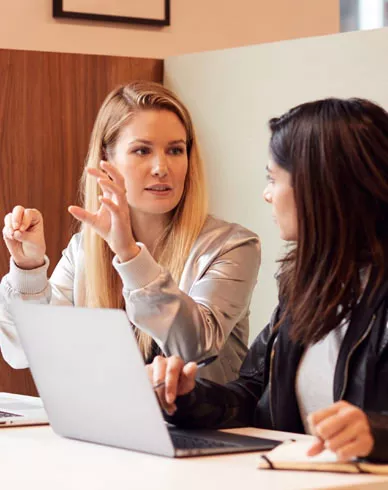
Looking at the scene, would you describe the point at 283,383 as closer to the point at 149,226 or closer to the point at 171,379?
the point at 171,379

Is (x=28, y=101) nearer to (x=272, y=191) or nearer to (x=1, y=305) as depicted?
(x=1, y=305)

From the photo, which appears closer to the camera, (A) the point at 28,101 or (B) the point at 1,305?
(B) the point at 1,305

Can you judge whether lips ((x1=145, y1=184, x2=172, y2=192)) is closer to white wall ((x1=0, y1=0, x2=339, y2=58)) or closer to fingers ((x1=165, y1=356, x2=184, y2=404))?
fingers ((x1=165, y1=356, x2=184, y2=404))

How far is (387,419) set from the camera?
1.26 meters

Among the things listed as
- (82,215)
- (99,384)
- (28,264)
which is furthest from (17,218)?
(99,384)

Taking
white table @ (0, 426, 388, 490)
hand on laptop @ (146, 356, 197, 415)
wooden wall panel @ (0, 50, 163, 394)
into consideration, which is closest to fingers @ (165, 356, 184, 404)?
hand on laptop @ (146, 356, 197, 415)

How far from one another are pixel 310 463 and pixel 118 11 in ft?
8.30

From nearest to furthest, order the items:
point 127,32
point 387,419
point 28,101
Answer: point 387,419 < point 28,101 < point 127,32

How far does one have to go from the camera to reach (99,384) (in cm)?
134

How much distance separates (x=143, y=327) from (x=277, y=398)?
1.41ft

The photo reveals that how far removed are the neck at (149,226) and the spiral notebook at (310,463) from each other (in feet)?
3.55

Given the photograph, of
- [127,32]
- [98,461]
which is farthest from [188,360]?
[127,32]

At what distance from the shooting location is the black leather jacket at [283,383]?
1479mm

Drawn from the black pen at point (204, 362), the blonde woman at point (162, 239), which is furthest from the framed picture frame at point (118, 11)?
the black pen at point (204, 362)
